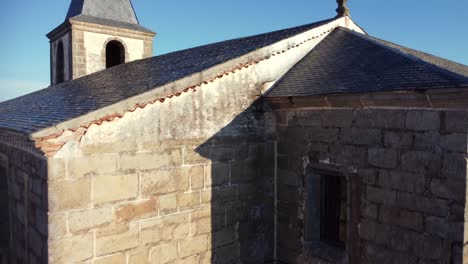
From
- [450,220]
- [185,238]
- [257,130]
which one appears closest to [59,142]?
[185,238]

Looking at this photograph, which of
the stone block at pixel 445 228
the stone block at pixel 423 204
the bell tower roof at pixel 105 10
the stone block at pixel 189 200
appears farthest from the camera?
the bell tower roof at pixel 105 10

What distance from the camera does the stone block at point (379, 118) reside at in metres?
4.43

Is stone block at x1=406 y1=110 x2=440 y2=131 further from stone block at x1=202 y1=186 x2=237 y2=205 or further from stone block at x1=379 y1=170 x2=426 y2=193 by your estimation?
stone block at x1=202 y1=186 x2=237 y2=205

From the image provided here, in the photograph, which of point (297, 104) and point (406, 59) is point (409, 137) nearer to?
point (406, 59)

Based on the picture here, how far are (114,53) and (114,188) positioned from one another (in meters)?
9.89

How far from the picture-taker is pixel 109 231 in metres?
4.49

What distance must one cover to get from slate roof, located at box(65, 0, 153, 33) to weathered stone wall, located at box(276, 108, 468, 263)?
29.5 feet

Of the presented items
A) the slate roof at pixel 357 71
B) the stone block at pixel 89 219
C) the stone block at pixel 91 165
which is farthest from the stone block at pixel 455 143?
the stone block at pixel 89 219

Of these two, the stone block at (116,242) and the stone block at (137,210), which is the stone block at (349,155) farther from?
the stone block at (116,242)

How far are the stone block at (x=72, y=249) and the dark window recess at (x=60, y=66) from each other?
9.99 m

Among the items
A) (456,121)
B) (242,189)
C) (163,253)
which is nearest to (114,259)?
(163,253)

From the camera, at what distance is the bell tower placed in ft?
38.3

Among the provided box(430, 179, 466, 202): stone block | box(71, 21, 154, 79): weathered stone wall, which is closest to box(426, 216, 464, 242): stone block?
box(430, 179, 466, 202): stone block

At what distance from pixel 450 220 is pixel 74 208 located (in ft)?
13.6
